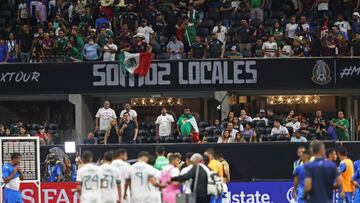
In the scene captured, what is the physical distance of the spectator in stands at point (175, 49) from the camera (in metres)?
40.3

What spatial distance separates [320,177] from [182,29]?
807 inches

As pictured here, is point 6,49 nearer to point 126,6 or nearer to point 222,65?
point 126,6

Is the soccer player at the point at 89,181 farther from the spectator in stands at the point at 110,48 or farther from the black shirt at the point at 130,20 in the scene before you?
the black shirt at the point at 130,20

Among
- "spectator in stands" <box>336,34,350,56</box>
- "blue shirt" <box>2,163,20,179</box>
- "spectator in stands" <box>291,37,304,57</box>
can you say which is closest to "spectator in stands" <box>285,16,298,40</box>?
"spectator in stands" <box>291,37,304,57</box>

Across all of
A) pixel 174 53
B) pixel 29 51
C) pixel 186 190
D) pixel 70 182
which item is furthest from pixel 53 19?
pixel 186 190

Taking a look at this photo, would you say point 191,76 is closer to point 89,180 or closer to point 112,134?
point 112,134

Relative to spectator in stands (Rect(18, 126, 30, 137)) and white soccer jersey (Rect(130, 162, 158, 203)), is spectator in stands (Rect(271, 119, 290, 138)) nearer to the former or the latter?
spectator in stands (Rect(18, 126, 30, 137))

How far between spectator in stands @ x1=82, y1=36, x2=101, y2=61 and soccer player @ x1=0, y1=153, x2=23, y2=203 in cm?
1065

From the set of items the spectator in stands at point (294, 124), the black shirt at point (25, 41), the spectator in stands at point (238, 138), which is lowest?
the spectator in stands at point (238, 138)

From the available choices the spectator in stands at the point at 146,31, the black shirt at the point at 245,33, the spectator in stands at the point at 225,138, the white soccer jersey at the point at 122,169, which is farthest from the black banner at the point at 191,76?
the white soccer jersey at the point at 122,169

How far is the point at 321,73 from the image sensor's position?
131ft

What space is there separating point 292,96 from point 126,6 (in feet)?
22.2

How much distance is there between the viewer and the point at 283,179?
113ft

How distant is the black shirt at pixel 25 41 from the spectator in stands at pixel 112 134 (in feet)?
19.8
